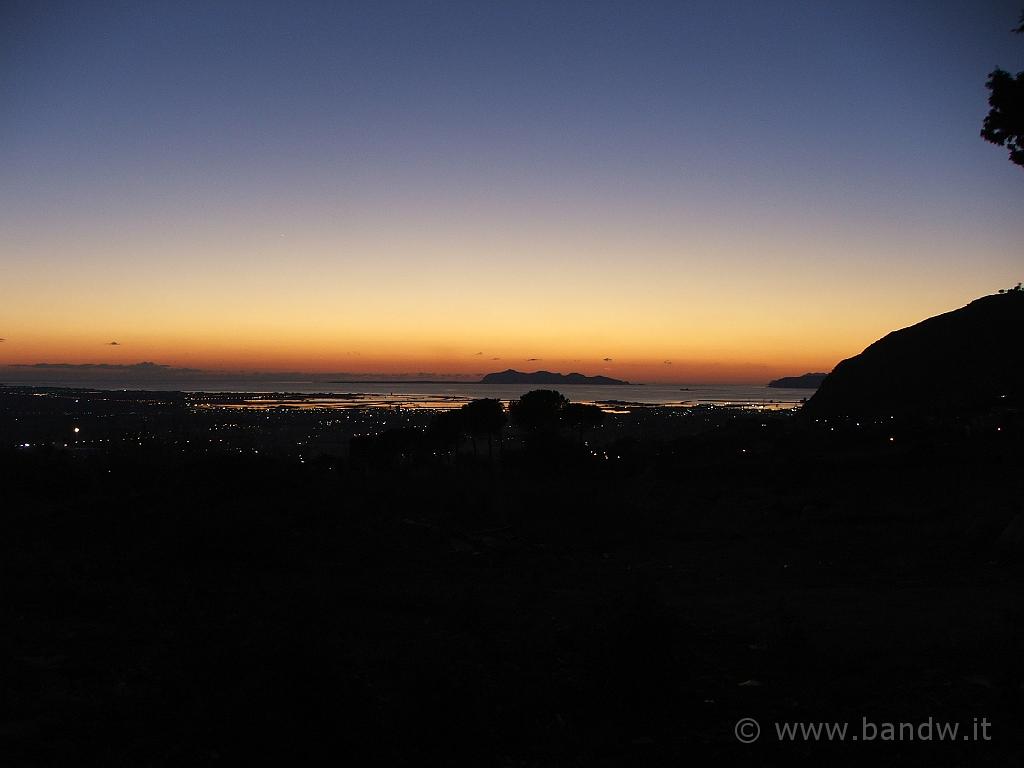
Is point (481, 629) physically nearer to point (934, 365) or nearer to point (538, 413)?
point (538, 413)

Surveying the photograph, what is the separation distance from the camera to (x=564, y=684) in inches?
302

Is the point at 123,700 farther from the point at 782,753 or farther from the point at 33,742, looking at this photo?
the point at 782,753

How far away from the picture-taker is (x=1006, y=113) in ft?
46.8

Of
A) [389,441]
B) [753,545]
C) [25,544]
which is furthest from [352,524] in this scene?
[389,441]

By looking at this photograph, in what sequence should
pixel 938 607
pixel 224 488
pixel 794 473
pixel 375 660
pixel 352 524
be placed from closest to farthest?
pixel 375 660 → pixel 938 607 → pixel 352 524 → pixel 224 488 → pixel 794 473

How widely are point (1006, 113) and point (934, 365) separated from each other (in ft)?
305

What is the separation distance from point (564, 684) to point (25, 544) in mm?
13084

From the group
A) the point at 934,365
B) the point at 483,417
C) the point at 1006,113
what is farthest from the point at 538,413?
the point at 934,365

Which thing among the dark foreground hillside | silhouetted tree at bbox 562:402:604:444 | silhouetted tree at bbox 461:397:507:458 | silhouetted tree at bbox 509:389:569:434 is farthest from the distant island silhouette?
the dark foreground hillside

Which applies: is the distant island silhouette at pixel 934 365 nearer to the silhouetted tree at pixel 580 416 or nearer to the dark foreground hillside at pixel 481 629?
the silhouetted tree at pixel 580 416

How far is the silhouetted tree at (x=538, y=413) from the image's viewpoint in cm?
4988

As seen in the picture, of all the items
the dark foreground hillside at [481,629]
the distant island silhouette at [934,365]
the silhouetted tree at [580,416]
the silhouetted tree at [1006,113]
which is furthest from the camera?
the distant island silhouette at [934,365]

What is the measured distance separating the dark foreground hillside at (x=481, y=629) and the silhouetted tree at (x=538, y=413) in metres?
23.1

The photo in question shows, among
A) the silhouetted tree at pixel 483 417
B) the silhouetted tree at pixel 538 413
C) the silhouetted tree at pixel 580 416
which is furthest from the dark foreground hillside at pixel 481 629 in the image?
the silhouetted tree at pixel 580 416
